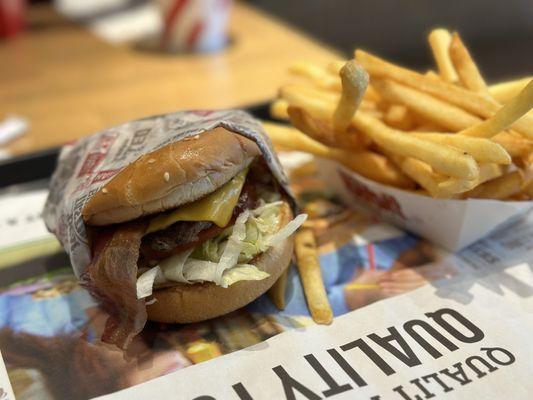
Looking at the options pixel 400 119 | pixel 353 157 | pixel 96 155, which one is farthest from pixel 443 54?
pixel 96 155

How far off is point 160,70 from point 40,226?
1378 mm

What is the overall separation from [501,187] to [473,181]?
17 centimetres

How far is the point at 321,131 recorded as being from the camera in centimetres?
147

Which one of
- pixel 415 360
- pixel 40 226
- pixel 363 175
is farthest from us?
pixel 40 226

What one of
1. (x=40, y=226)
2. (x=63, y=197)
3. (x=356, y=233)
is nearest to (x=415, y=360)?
(x=356, y=233)

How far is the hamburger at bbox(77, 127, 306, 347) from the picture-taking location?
1178mm

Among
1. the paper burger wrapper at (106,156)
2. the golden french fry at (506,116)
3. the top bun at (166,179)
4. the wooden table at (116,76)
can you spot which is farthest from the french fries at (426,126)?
the wooden table at (116,76)

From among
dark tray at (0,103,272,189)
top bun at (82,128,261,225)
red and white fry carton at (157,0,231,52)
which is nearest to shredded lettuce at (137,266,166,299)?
top bun at (82,128,261,225)

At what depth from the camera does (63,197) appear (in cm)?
137

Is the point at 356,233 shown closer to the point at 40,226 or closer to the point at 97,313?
the point at 97,313

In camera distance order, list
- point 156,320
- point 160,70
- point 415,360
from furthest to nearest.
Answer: point 160,70 < point 156,320 < point 415,360

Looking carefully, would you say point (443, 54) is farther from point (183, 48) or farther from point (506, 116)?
point (183, 48)

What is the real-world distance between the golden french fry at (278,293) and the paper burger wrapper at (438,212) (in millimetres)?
342

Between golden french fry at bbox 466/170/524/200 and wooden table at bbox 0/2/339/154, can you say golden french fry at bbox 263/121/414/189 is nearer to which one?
golden french fry at bbox 466/170/524/200
